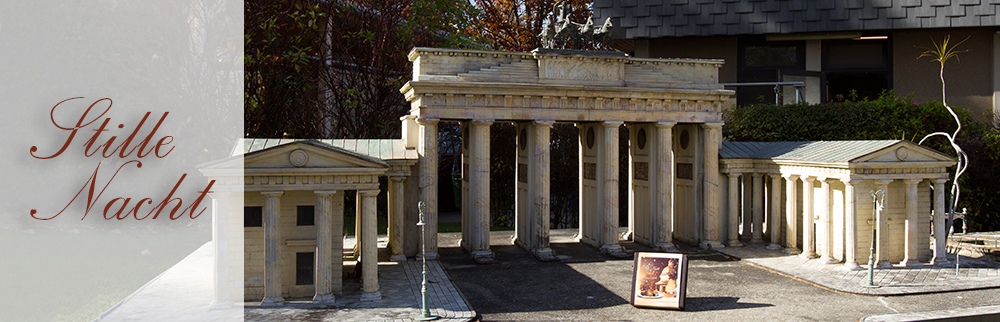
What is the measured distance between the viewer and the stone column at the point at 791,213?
22.0m

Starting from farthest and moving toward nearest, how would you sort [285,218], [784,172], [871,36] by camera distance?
1. [871,36]
2. [784,172]
3. [285,218]

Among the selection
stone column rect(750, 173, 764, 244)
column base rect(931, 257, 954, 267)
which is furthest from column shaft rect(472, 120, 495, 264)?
column base rect(931, 257, 954, 267)

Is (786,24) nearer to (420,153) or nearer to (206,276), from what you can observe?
(420,153)

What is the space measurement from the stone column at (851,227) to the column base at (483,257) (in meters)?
10.2

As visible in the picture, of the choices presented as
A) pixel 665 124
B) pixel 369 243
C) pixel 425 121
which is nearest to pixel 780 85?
pixel 665 124

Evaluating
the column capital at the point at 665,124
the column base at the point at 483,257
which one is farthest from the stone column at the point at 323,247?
the column capital at the point at 665,124

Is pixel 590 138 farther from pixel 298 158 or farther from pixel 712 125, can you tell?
pixel 298 158

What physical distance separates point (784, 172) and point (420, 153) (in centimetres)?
1189

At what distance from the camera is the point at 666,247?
22.7 metres

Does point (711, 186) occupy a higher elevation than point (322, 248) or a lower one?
higher

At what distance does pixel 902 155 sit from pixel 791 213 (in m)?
4.12

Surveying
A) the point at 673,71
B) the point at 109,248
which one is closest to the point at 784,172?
the point at 673,71

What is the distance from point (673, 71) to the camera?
2302 cm

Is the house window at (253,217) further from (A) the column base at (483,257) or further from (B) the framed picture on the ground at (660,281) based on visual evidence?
(B) the framed picture on the ground at (660,281)
